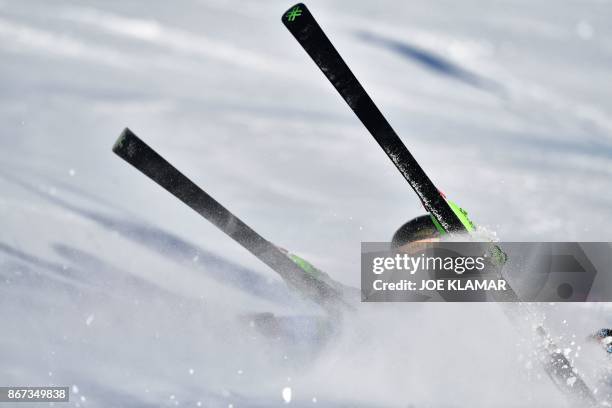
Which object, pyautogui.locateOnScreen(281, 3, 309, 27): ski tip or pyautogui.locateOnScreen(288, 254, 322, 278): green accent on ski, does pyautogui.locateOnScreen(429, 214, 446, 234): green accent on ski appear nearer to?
pyautogui.locateOnScreen(288, 254, 322, 278): green accent on ski

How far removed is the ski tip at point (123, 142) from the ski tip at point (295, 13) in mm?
2336

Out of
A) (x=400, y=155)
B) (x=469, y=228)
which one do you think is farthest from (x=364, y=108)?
(x=469, y=228)

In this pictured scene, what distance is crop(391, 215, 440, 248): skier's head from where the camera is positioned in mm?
7738

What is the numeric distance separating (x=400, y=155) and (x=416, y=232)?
1577 mm

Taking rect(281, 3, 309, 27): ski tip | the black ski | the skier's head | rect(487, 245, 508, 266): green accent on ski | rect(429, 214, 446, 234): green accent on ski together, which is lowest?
rect(487, 245, 508, 266): green accent on ski

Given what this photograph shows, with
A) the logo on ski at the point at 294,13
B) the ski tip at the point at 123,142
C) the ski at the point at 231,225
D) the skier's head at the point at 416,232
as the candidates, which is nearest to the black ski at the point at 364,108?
the logo on ski at the point at 294,13

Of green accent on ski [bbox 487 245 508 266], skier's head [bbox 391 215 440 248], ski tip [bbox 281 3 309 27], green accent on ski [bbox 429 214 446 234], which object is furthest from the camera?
skier's head [bbox 391 215 440 248]

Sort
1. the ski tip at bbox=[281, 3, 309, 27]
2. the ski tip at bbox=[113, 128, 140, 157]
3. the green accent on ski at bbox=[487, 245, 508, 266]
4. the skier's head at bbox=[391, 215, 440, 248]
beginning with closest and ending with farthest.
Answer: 1. the ski tip at bbox=[281, 3, 309, 27]
2. the ski tip at bbox=[113, 128, 140, 157]
3. the green accent on ski at bbox=[487, 245, 508, 266]
4. the skier's head at bbox=[391, 215, 440, 248]

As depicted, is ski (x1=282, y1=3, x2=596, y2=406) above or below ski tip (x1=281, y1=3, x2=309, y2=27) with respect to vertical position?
below

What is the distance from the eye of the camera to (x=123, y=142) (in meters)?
6.80

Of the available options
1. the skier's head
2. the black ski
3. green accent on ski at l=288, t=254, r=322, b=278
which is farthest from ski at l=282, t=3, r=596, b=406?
green accent on ski at l=288, t=254, r=322, b=278

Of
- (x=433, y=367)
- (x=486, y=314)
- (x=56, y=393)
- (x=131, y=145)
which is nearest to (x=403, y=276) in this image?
(x=486, y=314)

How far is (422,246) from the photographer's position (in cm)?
789

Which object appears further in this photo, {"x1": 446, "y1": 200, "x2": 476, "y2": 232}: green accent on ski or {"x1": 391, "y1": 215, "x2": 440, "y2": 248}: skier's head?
{"x1": 391, "y1": 215, "x2": 440, "y2": 248}: skier's head
